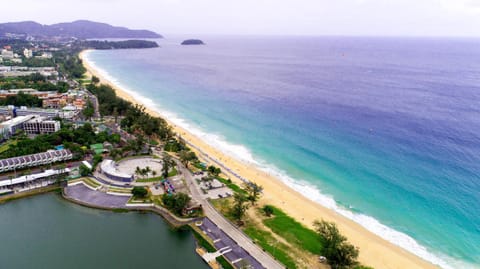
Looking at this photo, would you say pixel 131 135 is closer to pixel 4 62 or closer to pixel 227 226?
pixel 227 226

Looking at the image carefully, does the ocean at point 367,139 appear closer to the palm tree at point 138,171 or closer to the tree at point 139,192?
the palm tree at point 138,171

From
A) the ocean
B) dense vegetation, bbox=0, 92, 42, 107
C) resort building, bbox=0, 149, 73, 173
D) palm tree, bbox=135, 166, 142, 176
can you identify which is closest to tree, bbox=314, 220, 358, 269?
the ocean

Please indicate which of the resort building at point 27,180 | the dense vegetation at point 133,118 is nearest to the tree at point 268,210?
the dense vegetation at point 133,118

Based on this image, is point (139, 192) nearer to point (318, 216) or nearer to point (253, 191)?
point (253, 191)

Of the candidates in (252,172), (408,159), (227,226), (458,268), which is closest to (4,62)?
(252,172)

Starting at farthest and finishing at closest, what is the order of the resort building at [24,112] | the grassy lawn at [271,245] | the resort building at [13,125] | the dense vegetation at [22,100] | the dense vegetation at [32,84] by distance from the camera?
the dense vegetation at [32,84], the dense vegetation at [22,100], the resort building at [24,112], the resort building at [13,125], the grassy lawn at [271,245]

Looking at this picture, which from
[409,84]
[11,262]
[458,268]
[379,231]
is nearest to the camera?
[11,262]
